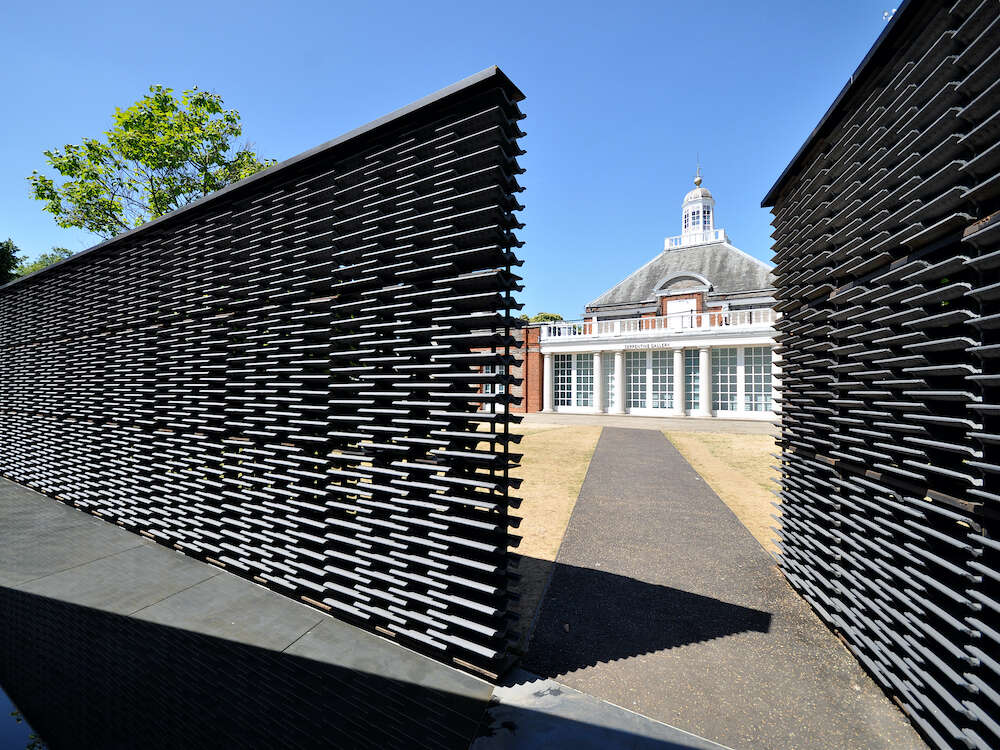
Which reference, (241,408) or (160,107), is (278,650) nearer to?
(241,408)

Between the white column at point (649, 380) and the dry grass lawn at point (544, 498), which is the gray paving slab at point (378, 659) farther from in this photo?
the white column at point (649, 380)

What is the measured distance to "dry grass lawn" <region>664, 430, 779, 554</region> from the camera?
634cm

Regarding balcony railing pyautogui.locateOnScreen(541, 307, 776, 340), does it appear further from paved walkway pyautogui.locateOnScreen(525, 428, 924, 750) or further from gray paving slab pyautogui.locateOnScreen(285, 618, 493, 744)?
gray paving slab pyautogui.locateOnScreen(285, 618, 493, 744)

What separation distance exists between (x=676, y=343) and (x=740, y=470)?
13.1 meters

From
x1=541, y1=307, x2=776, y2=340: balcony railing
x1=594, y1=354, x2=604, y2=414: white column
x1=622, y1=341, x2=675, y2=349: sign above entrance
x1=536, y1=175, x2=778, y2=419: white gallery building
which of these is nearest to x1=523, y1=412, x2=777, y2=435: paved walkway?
x1=594, y1=354, x2=604, y2=414: white column

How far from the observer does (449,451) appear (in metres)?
2.85

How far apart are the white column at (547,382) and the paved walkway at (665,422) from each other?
173 centimetres

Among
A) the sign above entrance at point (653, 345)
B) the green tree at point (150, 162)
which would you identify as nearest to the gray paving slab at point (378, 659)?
the green tree at point (150, 162)

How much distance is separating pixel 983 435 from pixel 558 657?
2.86 meters

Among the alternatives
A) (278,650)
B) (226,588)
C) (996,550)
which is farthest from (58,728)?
(996,550)

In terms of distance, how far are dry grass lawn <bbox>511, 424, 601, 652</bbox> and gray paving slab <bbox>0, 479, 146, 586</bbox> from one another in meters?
4.92

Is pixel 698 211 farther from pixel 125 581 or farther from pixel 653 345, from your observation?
pixel 125 581

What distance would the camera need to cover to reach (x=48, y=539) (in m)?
5.08

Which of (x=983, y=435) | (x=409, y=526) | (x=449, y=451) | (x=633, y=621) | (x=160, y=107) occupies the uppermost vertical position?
(x=160, y=107)
